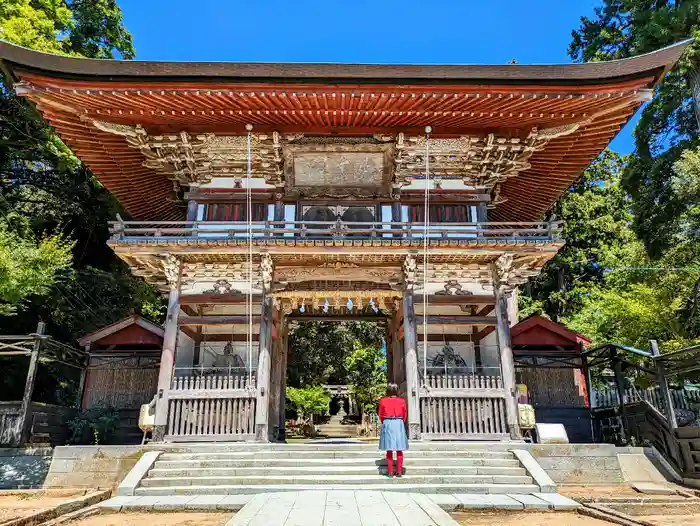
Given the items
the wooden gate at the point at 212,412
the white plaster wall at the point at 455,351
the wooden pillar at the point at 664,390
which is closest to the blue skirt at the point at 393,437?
the wooden gate at the point at 212,412

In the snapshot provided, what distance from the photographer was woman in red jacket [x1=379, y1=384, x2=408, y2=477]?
754cm

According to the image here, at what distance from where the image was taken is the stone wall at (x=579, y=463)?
8547 mm

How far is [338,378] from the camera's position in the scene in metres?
30.5

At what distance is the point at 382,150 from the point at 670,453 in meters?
8.91

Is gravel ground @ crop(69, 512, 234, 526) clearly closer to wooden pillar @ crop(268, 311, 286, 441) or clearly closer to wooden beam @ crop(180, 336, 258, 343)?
wooden pillar @ crop(268, 311, 286, 441)

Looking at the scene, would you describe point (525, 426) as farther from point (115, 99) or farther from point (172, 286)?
point (115, 99)

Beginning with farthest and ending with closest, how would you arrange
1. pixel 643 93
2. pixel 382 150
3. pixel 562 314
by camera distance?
1. pixel 562 314
2. pixel 382 150
3. pixel 643 93

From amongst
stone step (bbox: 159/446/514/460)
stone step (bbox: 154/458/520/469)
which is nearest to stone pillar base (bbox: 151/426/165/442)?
stone step (bbox: 159/446/514/460)

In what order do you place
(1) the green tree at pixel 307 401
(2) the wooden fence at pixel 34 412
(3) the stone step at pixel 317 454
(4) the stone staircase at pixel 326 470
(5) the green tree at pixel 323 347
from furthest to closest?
1. (5) the green tree at pixel 323 347
2. (1) the green tree at pixel 307 401
3. (2) the wooden fence at pixel 34 412
4. (3) the stone step at pixel 317 454
5. (4) the stone staircase at pixel 326 470

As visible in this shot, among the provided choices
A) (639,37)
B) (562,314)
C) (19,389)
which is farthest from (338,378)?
(639,37)

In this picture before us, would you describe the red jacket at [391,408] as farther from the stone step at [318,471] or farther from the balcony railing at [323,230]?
the balcony railing at [323,230]

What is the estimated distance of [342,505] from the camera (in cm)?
570

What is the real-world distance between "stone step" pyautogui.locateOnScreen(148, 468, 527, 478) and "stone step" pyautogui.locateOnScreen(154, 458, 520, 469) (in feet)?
0.44

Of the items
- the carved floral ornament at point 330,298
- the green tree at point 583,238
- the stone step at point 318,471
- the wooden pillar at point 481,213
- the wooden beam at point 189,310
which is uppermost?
the green tree at point 583,238
